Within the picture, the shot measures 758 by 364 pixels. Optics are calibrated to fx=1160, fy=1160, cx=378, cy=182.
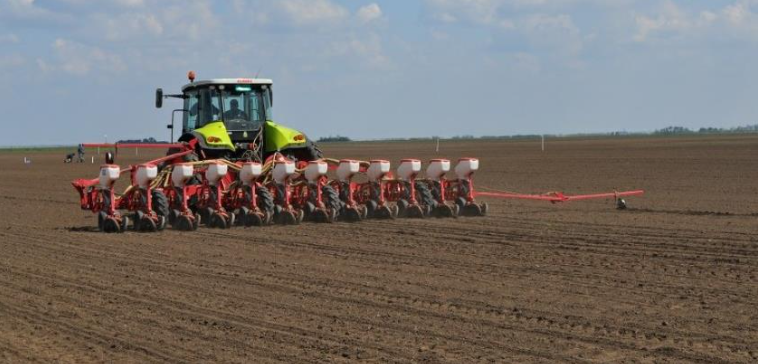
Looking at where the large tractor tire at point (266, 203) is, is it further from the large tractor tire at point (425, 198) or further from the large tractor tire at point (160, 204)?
the large tractor tire at point (425, 198)

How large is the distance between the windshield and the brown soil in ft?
8.96

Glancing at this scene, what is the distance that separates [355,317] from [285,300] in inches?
38.2

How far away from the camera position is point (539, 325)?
8078 millimetres

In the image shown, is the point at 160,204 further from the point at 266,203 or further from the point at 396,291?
the point at 396,291

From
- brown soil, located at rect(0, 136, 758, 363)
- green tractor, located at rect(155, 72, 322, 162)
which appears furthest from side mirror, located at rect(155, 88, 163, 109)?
brown soil, located at rect(0, 136, 758, 363)

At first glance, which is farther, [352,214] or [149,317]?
[352,214]

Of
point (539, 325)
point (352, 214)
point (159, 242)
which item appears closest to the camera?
point (539, 325)

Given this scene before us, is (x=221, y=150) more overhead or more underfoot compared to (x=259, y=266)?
more overhead

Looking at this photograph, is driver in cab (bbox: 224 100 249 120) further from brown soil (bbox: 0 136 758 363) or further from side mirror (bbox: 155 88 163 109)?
brown soil (bbox: 0 136 758 363)

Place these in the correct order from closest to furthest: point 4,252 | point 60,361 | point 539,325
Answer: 1. point 60,361
2. point 539,325
3. point 4,252

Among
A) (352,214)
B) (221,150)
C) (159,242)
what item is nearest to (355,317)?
(159,242)

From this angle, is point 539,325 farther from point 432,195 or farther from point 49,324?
point 432,195

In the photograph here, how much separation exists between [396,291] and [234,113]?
29.2 ft

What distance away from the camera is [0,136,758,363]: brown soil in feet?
24.5
